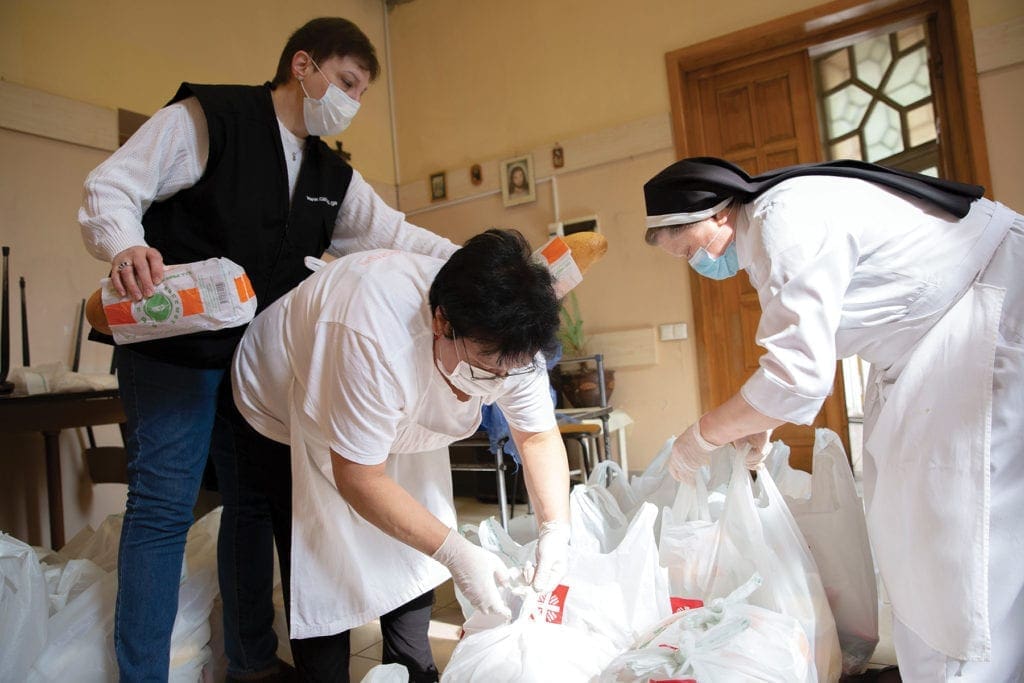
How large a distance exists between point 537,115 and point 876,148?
7.91ft

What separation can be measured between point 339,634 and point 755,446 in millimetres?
793

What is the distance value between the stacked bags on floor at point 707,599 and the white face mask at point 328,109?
0.95 m

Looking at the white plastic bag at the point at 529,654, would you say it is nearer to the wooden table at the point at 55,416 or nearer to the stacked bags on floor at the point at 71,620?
the stacked bags on floor at the point at 71,620

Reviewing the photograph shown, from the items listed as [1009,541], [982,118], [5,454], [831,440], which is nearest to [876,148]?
[982,118]

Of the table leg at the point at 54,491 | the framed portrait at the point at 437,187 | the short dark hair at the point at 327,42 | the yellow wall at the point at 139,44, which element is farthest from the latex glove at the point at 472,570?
the framed portrait at the point at 437,187

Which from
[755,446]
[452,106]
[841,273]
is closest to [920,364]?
[841,273]

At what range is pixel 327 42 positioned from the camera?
127 centimetres

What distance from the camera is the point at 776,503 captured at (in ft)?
3.90

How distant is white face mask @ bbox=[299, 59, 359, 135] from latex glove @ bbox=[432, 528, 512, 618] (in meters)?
0.82

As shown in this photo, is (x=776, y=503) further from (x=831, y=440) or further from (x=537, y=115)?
(x=537, y=115)

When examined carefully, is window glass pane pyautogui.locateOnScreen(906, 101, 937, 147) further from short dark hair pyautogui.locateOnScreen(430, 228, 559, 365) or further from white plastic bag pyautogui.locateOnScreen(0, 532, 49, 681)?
white plastic bag pyautogui.locateOnScreen(0, 532, 49, 681)

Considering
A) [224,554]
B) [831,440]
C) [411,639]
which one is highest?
[831,440]

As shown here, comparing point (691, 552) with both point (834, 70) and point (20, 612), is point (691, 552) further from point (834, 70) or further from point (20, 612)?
point (834, 70)

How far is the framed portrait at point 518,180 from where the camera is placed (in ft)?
12.3
